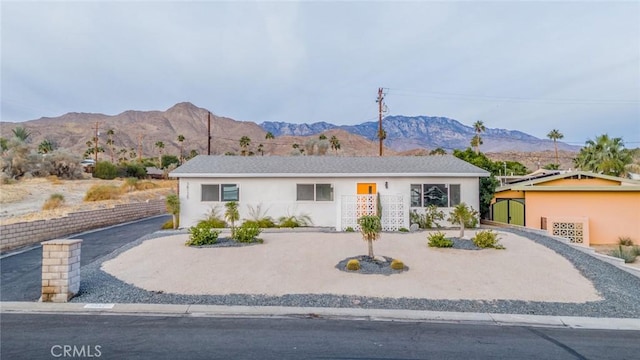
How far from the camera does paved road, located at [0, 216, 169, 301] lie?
812 cm

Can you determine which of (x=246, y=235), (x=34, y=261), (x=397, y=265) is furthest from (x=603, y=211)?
(x=34, y=261)

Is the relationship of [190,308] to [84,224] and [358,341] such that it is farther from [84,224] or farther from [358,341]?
[84,224]

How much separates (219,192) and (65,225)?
6692mm

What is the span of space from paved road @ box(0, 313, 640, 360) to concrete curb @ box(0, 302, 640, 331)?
0.23 m

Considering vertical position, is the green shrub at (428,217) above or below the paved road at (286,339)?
above

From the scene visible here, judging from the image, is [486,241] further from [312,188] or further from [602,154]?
[602,154]

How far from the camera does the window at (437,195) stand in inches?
680

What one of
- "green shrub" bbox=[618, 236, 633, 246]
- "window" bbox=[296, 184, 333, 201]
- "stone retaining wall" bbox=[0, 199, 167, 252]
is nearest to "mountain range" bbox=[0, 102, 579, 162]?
"stone retaining wall" bbox=[0, 199, 167, 252]

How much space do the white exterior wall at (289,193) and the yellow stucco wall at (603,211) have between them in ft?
12.2

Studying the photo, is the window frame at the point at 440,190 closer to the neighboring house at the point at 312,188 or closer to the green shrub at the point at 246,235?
the neighboring house at the point at 312,188

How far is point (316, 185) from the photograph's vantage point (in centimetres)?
1738

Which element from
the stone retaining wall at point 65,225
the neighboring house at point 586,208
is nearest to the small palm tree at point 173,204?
the stone retaining wall at point 65,225

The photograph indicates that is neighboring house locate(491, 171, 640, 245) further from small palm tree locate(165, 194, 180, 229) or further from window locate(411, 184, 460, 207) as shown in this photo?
small palm tree locate(165, 194, 180, 229)

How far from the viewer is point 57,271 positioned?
7.46 m
